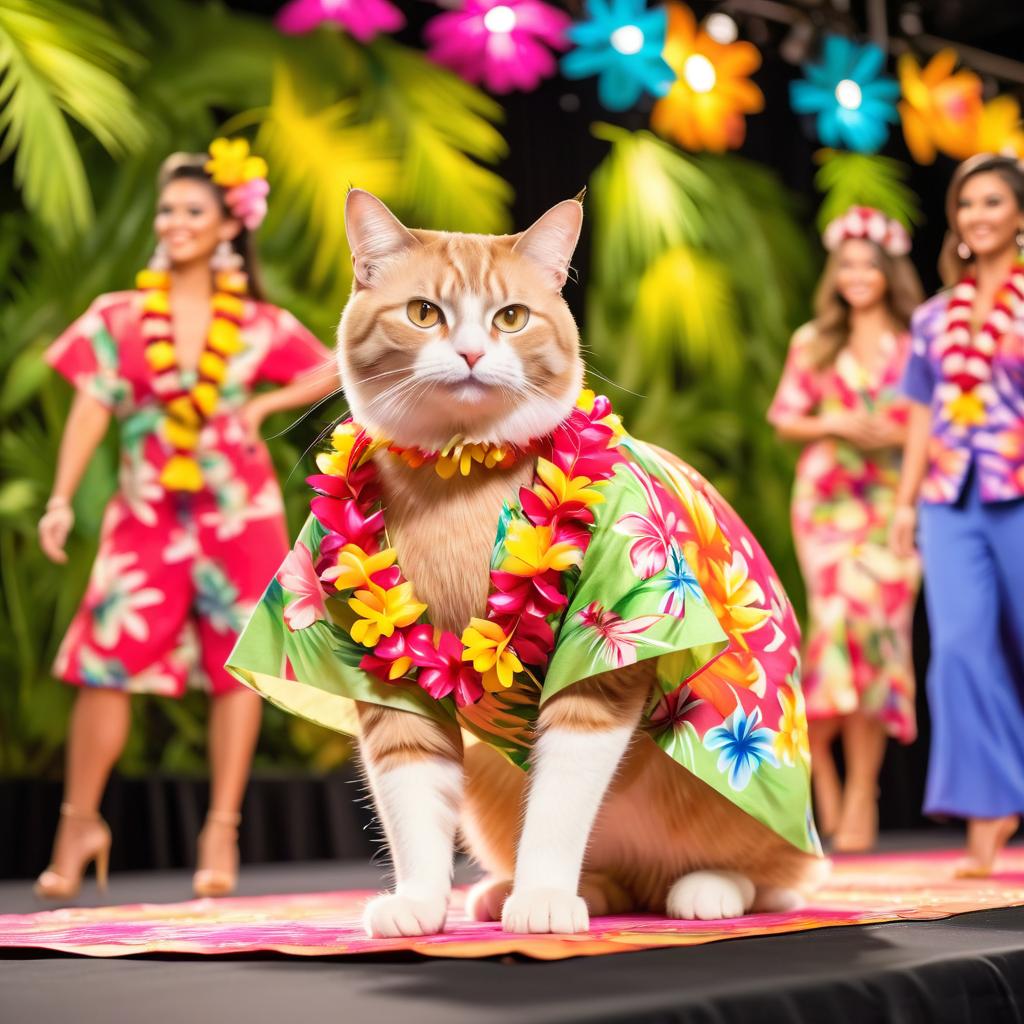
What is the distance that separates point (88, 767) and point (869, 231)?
282 centimetres

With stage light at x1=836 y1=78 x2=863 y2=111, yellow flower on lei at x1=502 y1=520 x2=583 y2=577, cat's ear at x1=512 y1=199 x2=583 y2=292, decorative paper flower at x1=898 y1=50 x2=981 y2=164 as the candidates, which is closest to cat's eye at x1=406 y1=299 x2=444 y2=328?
cat's ear at x1=512 y1=199 x2=583 y2=292

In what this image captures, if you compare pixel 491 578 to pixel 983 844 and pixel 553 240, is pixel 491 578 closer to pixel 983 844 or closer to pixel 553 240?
pixel 553 240

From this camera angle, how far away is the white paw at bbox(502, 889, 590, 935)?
1401mm

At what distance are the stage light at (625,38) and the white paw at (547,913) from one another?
158 inches

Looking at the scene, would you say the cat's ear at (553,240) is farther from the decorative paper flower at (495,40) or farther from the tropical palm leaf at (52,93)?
the decorative paper flower at (495,40)

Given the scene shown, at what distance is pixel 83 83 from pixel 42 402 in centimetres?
91

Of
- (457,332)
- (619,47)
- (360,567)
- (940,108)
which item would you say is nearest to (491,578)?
(360,567)

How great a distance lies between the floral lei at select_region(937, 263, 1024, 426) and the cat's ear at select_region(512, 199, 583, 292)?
152cm

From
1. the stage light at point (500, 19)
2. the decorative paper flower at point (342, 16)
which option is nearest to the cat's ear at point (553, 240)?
the decorative paper flower at point (342, 16)

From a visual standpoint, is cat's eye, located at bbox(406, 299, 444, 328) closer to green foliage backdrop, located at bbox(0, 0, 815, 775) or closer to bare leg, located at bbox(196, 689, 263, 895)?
bare leg, located at bbox(196, 689, 263, 895)

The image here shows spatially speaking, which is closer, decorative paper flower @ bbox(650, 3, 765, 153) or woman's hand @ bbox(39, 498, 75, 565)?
woman's hand @ bbox(39, 498, 75, 565)

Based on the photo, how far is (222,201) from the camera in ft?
10.7

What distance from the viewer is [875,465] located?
14.5 ft

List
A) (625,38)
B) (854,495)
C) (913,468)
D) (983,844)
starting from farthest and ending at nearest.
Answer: (625,38) → (854,495) → (913,468) → (983,844)
